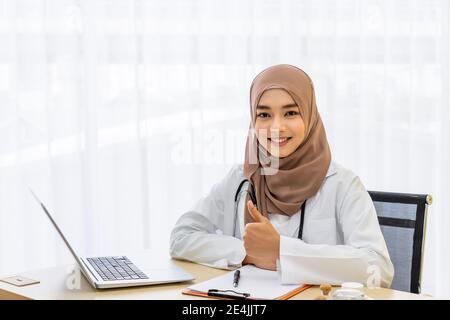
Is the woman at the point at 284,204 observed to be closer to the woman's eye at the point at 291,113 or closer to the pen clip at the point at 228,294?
the woman's eye at the point at 291,113

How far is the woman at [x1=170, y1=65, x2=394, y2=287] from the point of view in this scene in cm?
141

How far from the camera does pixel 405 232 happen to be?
1672mm

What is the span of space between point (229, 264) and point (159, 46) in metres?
1.30

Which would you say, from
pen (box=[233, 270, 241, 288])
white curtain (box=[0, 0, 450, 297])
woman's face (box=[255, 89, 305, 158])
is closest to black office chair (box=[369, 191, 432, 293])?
woman's face (box=[255, 89, 305, 158])

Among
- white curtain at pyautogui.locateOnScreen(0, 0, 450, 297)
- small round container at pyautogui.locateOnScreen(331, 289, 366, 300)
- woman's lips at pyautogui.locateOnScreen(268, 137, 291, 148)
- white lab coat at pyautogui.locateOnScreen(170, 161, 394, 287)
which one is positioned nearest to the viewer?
small round container at pyautogui.locateOnScreen(331, 289, 366, 300)

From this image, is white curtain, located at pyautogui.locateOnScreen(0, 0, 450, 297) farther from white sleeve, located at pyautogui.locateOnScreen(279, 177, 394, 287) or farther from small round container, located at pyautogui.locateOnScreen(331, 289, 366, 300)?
small round container, located at pyautogui.locateOnScreen(331, 289, 366, 300)

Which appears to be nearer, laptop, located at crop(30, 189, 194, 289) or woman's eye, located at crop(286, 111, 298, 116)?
laptop, located at crop(30, 189, 194, 289)

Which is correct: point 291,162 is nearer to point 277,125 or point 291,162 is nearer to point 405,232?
point 277,125

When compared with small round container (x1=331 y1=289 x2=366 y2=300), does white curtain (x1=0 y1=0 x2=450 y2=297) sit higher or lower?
higher

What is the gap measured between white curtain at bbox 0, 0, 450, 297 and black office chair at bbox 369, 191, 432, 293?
0.93m

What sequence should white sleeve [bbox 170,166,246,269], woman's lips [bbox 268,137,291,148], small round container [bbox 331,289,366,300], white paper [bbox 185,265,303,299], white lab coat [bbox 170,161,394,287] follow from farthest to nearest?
1. woman's lips [bbox 268,137,291,148]
2. white sleeve [bbox 170,166,246,269]
3. white lab coat [bbox 170,161,394,287]
4. white paper [bbox 185,265,303,299]
5. small round container [bbox 331,289,366,300]

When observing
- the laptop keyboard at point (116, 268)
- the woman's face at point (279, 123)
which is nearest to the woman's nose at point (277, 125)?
the woman's face at point (279, 123)

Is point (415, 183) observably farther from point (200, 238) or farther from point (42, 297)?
point (42, 297)
